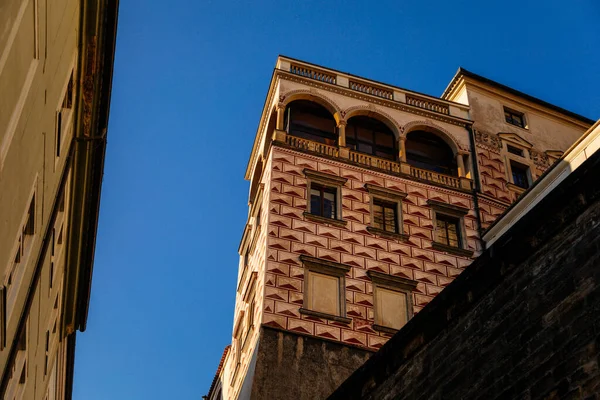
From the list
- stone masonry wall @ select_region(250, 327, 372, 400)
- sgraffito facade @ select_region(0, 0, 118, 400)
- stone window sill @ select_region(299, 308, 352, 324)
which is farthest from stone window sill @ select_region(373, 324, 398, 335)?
sgraffito facade @ select_region(0, 0, 118, 400)

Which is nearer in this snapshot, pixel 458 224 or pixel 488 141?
pixel 458 224

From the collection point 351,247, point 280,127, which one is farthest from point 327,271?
point 280,127

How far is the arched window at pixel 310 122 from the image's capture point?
87.5 ft

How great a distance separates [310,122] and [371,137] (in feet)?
6.51

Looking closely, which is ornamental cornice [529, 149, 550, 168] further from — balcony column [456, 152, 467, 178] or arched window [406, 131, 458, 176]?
arched window [406, 131, 458, 176]

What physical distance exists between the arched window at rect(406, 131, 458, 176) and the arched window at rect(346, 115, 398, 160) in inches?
25.5

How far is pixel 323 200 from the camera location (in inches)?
977

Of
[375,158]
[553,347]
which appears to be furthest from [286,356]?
[553,347]

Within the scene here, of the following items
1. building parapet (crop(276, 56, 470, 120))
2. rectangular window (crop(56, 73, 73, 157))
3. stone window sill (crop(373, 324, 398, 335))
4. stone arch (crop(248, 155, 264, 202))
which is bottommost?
stone window sill (crop(373, 324, 398, 335))

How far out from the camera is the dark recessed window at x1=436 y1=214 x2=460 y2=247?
25.2m

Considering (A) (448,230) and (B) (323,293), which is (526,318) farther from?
(A) (448,230)

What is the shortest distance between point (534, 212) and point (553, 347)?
181 centimetres

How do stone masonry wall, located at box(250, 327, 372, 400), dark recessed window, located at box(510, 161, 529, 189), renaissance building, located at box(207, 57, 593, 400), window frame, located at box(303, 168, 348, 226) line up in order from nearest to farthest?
stone masonry wall, located at box(250, 327, 372, 400) < renaissance building, located at box(207, 57, 593, 400) < window frame, located at box(303, 168, 348, 226) < dark recessed window, located at box(510, 161, 529, 189)

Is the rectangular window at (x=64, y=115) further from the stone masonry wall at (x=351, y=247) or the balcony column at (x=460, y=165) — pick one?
the balcony column at (x=460, y=165)
